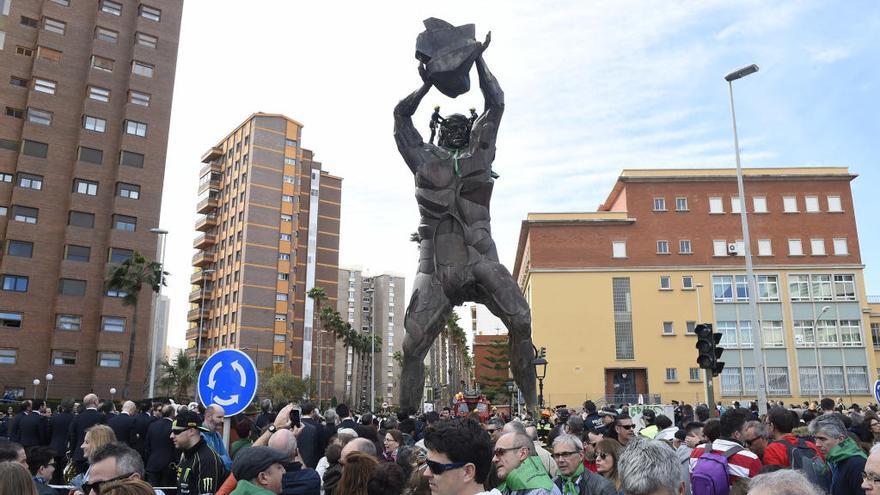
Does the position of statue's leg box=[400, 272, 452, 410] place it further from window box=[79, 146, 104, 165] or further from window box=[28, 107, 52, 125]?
window box=[28, 107, 52, 125]

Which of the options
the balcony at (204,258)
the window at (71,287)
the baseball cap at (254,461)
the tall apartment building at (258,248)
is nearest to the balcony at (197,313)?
the tall apartment building at (258,248)

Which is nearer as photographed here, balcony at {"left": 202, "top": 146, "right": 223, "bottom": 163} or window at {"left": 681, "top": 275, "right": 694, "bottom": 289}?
window at {"left": 681, "top": 275, "right": 694, "bottom": 289}

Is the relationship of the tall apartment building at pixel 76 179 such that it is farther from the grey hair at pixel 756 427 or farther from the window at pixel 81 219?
the grey hair at pixel 756 427

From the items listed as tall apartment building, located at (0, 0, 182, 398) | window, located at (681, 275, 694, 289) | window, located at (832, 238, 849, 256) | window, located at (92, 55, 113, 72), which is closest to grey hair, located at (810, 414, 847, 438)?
tall apartment building, located at (0, 0, 182, 398)

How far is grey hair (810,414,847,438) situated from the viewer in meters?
6.43

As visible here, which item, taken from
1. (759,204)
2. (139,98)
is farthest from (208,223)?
(759,204)

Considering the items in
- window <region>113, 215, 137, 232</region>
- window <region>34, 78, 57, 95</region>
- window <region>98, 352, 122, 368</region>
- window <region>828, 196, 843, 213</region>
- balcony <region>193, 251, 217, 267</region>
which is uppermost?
window <region>34, 78, 57, 95</region>

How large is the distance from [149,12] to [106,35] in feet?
14.0

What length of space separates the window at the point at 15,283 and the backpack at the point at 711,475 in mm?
57939

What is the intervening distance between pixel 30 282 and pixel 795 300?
6145cm

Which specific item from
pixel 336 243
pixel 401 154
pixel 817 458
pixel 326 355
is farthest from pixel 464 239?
pixel 326 355

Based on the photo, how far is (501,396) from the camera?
71.8 meters

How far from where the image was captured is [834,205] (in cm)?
5991

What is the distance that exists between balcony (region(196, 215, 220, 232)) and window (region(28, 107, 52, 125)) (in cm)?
3630
